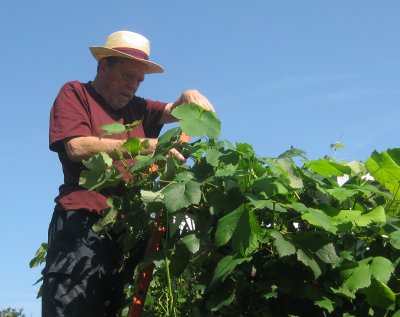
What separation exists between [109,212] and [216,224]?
512mm

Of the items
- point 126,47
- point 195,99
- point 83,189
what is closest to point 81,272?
point 83,189

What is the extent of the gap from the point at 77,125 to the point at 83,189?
0.99ft

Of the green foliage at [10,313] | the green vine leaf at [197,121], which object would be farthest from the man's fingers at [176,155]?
the green foliage at [10,313]

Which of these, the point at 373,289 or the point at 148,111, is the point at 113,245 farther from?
the point at 373,289

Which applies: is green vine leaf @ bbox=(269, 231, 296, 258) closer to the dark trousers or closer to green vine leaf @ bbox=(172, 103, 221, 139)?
green vine leaf @ bbox=(172, 103, 221, 139)

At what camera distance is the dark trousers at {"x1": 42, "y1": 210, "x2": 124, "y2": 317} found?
9.61 feet

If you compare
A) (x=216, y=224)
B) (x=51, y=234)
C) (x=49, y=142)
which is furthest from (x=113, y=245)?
(x=216, y=224)

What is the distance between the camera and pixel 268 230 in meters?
2.15

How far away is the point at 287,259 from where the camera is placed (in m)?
2.20

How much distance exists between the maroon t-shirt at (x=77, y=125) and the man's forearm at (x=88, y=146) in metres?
0.05

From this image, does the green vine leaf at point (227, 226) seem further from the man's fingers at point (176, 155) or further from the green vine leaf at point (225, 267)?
the man's fingers at point (176, 155)

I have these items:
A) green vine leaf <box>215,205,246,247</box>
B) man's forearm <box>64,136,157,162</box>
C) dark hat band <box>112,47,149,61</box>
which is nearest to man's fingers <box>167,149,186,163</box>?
man's forearm <box>64,136,157,162</box>

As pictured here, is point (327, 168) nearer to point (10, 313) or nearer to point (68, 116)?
point (68, 116)

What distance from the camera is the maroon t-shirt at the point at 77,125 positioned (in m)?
3.14
